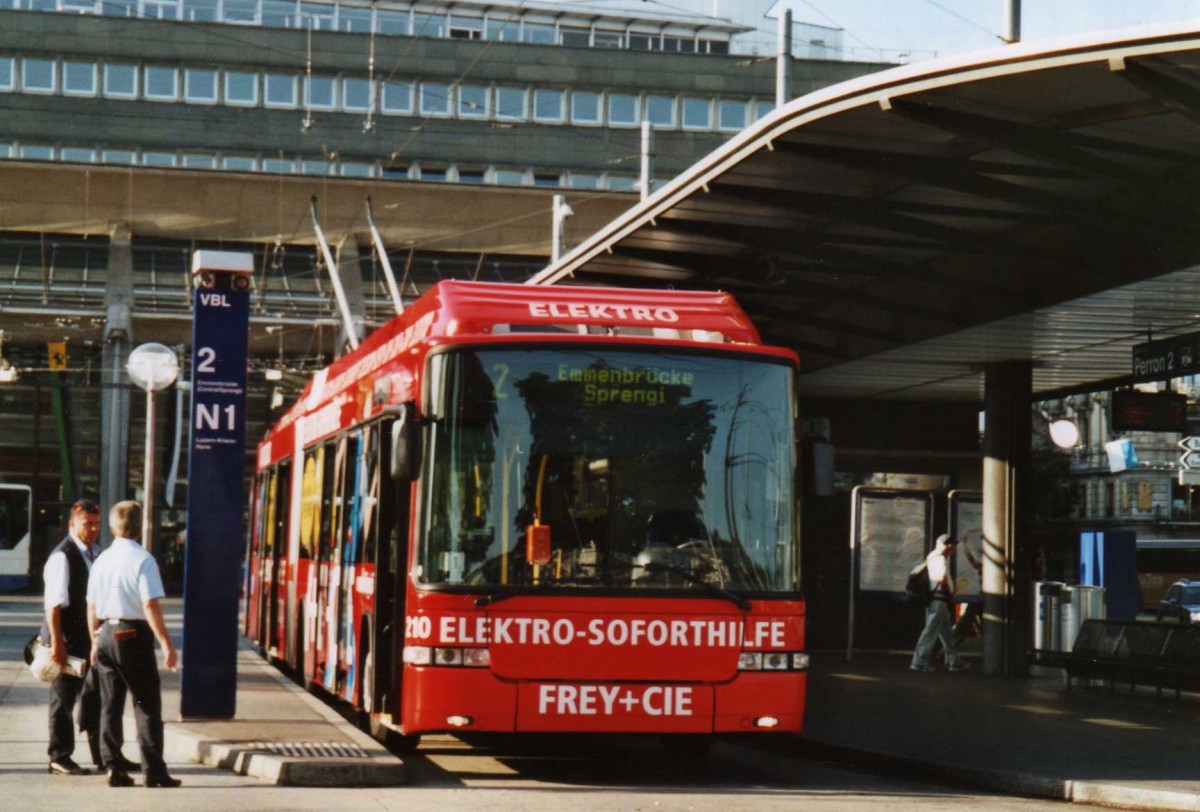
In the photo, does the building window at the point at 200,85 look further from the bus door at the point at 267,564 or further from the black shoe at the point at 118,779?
the black shoe at the point at 118,779

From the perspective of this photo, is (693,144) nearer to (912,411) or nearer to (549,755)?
(912,411)

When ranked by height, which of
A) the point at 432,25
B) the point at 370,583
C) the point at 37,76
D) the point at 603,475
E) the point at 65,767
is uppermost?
the point at 432,25

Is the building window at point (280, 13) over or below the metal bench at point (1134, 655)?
over

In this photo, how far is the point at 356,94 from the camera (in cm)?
5781

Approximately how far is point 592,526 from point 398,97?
159 feet

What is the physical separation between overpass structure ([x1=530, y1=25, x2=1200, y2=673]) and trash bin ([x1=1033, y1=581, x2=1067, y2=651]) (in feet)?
0.64

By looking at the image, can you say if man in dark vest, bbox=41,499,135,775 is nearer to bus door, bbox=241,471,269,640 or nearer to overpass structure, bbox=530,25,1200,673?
overpass structure, bbox=530,25,1200,673

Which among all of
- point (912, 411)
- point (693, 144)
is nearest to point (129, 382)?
point (693, 144)

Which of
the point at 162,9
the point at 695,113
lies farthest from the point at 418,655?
the point at 162,9

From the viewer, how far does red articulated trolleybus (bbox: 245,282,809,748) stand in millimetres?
10805

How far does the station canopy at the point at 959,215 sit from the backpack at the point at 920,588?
241 centimetres

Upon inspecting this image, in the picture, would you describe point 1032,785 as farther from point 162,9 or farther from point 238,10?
point 162,9

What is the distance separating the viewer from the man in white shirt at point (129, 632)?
10523 mm

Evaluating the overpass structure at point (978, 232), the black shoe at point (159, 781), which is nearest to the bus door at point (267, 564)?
the overpass structure at point (978, 232)
